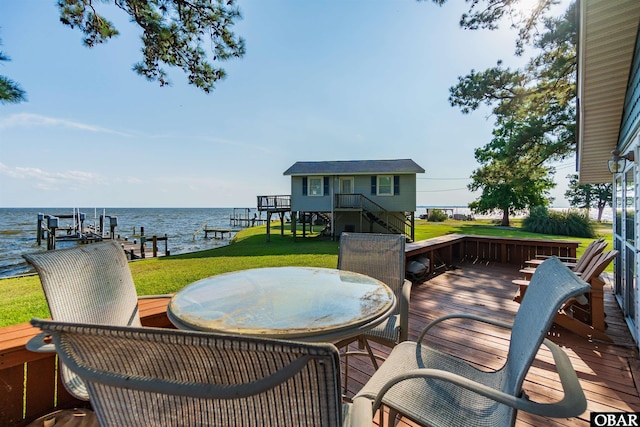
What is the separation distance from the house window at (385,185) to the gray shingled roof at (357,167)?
0.45 meters

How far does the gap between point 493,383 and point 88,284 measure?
Answer: 7.86ft

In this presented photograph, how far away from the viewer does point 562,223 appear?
16234mm

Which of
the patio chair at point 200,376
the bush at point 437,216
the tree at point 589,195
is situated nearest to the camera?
the patio chair at point 200,376

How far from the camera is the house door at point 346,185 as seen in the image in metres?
16.6

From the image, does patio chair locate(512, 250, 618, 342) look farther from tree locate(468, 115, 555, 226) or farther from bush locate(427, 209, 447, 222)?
bush locate(427, 209, 447, 222)

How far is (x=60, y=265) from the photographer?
1573 mm

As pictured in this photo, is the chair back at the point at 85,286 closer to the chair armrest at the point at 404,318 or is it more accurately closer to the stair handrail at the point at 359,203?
the chair armrest at the point at 404,318

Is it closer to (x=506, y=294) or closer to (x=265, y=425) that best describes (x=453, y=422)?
(x=265, y=425)

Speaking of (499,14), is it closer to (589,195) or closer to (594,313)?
(594,313)

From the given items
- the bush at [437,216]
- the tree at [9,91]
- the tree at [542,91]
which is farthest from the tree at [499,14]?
the bush at [437,216]

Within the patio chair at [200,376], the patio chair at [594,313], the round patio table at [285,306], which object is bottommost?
the patio chair at [594,313]

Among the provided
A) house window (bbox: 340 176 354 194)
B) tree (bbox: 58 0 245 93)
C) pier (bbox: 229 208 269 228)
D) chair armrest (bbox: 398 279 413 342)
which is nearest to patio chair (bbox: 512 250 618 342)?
chair armrest (bbox: 398 279 413 342)

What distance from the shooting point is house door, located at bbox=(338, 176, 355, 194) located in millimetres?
16609

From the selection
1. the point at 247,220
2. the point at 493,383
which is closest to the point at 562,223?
the point at 493,383
